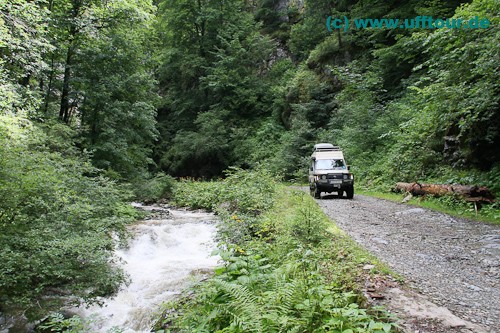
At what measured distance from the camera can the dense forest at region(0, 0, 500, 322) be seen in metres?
7.62

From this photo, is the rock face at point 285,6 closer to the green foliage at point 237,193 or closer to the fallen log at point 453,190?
the green foliage at point 237,193

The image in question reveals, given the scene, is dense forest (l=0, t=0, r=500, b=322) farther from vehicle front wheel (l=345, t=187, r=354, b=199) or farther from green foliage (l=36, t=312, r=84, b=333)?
vehicle front wheel (l=345, t=187, r=354, b=199)

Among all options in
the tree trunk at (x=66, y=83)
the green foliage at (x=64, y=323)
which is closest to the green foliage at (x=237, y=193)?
the green foliage at (x=64, y=323)

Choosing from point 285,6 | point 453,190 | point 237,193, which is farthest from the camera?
point 285,6

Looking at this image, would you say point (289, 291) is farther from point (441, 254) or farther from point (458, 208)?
point (458, 208)

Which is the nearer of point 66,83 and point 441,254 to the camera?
point 441,254

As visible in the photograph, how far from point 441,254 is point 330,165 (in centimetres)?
955

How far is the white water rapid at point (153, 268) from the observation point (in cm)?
700

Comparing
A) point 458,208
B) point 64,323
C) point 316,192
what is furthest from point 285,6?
point 64,323

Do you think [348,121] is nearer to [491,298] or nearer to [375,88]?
[375,88]

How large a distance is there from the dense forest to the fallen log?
642mm

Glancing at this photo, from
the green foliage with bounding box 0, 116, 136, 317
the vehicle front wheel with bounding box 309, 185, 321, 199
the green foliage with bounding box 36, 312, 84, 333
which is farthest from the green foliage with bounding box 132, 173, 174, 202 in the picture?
the green foliage with bounding box 36, 312, 84, 333

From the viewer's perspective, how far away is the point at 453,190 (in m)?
11.7

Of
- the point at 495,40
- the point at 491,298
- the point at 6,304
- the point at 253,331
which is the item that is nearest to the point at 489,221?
the point at 495,40
